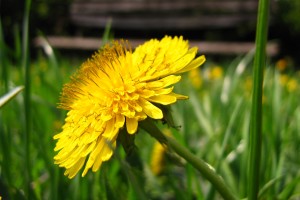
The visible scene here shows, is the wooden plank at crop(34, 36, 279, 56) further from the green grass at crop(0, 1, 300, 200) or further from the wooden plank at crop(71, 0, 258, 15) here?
the green grass at crop(0, 1, 300, 200)

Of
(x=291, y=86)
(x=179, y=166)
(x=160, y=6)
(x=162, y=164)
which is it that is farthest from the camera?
(x=160, y=6)

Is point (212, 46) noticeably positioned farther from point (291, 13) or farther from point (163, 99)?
point (163, 99)

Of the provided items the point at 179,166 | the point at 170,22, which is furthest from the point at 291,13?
the point at 179,166

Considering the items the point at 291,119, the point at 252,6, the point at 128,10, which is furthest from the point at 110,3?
the point at 291,119

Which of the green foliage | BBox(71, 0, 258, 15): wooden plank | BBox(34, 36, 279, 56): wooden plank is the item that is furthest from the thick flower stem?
the green foliage

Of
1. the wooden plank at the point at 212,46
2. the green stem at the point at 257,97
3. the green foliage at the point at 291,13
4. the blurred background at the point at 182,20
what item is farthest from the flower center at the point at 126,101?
the green foliage at the point at 291,13

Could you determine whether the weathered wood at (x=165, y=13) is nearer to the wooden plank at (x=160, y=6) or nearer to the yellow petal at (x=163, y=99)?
the wooden plank at (x=160, y=6)
